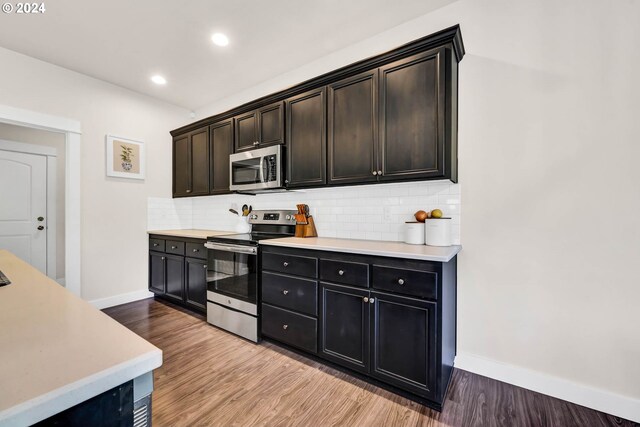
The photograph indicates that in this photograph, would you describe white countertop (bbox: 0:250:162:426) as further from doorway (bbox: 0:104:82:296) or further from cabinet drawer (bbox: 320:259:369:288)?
doorway (bbox: 0:104:82:296)

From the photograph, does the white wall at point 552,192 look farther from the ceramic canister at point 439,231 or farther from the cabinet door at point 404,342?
the cabinet door at point 404,342

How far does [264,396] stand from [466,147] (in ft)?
7.41

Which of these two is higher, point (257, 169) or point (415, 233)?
point (257, 169)

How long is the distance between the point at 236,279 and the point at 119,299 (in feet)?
6.56

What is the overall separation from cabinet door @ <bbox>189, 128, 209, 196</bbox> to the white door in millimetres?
2461

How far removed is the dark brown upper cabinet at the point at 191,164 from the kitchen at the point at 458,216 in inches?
36.7

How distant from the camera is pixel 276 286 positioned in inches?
95.1

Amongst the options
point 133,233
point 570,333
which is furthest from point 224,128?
point 570,333

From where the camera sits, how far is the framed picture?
3.50m

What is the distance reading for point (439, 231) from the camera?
2059 mm

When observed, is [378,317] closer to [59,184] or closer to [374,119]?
[374,119]

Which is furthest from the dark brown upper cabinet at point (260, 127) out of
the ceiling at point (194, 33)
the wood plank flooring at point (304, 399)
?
the wood plank flooring at point (304, 399)

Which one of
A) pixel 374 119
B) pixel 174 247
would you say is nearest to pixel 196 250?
pixel 174 247

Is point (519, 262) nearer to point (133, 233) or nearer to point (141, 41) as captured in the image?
point (141, 41)
